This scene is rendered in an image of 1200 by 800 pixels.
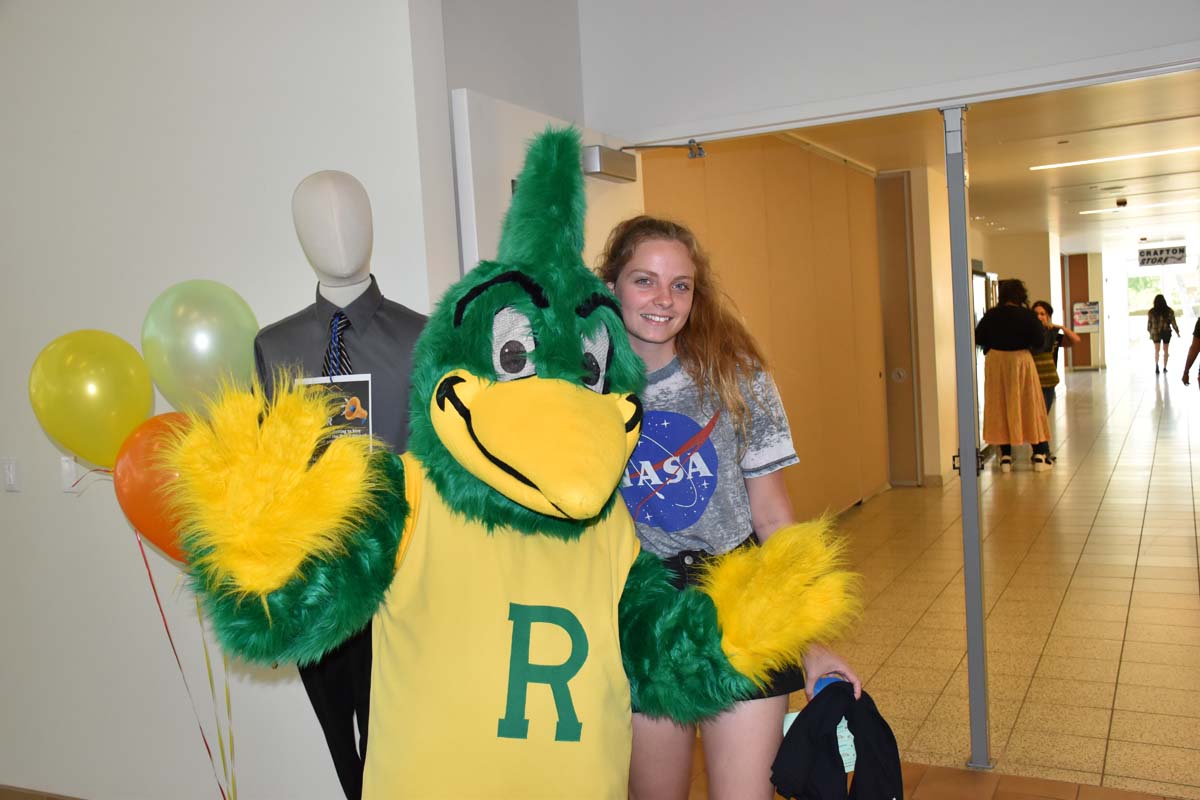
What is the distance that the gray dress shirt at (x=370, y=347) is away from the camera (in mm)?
2107

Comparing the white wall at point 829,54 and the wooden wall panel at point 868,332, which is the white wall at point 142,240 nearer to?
the white wall at point 829,54

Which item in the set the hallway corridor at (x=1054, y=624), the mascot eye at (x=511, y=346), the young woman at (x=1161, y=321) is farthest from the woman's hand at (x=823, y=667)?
the young woman at (x=1161, y=321)

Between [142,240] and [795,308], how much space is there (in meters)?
4.60

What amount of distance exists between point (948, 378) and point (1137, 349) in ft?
80.9

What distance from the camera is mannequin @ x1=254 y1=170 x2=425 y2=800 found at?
6.77 ft

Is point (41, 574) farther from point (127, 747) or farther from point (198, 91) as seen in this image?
point (198, 91)

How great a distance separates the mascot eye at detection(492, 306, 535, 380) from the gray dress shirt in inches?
28.5

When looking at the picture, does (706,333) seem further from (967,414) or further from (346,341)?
(967,414)

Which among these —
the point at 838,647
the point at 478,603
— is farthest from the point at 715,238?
the point at 478,603

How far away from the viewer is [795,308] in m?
6.71

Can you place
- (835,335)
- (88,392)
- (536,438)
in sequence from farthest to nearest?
(835,335)
(88,392)
(536,438)

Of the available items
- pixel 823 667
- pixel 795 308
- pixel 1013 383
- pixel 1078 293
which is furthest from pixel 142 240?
pixel 1078 293

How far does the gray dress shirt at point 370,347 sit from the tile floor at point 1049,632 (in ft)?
7.31

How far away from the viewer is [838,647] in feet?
14.8
